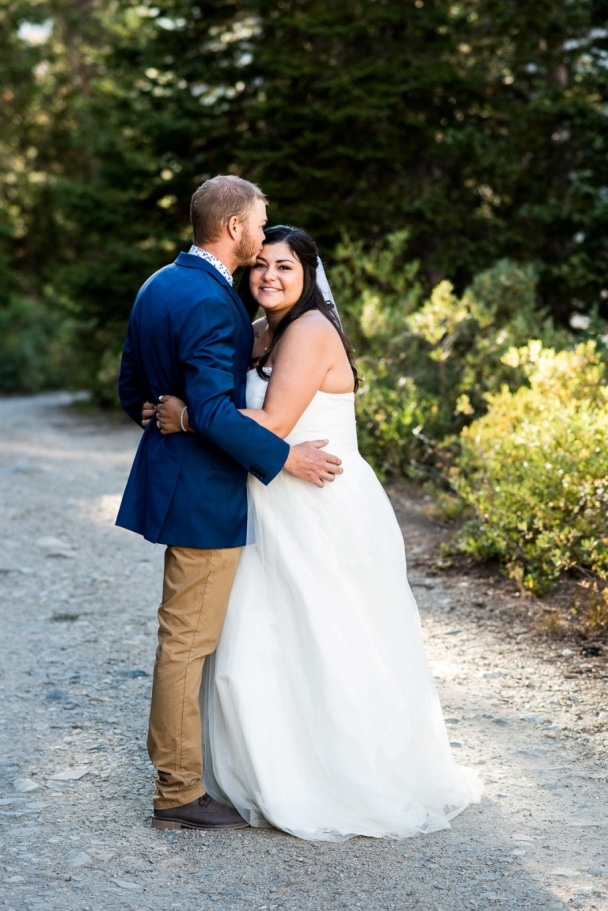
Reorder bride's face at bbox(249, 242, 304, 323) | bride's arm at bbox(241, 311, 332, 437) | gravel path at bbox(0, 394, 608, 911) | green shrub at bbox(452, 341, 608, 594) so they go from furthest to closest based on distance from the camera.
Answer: green shrub at bbox(452, 341, 608, 594), bride's face at bbox(249, 242, 304, 323), bride's arm at bbox(241, 311, 332, 437), gravel path at bbox(0, 394, 608, 911)

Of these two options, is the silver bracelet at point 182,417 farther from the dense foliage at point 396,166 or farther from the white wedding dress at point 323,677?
the dense foliage at point 396,166

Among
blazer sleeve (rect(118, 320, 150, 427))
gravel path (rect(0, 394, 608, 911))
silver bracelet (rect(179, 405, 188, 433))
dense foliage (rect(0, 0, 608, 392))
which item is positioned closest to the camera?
gravel path (rect(0, 394, 608, 911))

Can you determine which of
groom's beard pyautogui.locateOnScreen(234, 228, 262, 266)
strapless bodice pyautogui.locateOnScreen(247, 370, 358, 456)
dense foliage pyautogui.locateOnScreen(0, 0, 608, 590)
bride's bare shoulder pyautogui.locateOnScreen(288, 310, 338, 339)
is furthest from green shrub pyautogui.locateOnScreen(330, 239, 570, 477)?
groom's beard pyautogui.locateOnScreen(234, 228, 262, 266)

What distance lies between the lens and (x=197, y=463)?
3500mm

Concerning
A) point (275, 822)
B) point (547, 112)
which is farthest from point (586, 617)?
point (547, 112)

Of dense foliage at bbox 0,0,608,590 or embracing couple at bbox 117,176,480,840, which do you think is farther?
dense foliage at bbox 0,0,608,590

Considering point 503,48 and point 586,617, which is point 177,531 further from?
point 503,48

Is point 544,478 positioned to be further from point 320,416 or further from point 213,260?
point 213,260

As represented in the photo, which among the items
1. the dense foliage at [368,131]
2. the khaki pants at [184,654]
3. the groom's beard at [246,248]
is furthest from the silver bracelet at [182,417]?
the dense foliage at [368,131]

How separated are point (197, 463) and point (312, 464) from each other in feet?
1.29

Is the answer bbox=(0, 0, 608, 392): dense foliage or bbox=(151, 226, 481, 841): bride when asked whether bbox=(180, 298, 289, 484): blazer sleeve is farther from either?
bbox=(0, 0, 608, 392): dense foliage

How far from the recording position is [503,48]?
1312 cm

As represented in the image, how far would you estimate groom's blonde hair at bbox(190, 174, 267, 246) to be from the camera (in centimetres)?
346

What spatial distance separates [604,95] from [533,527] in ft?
20.8
